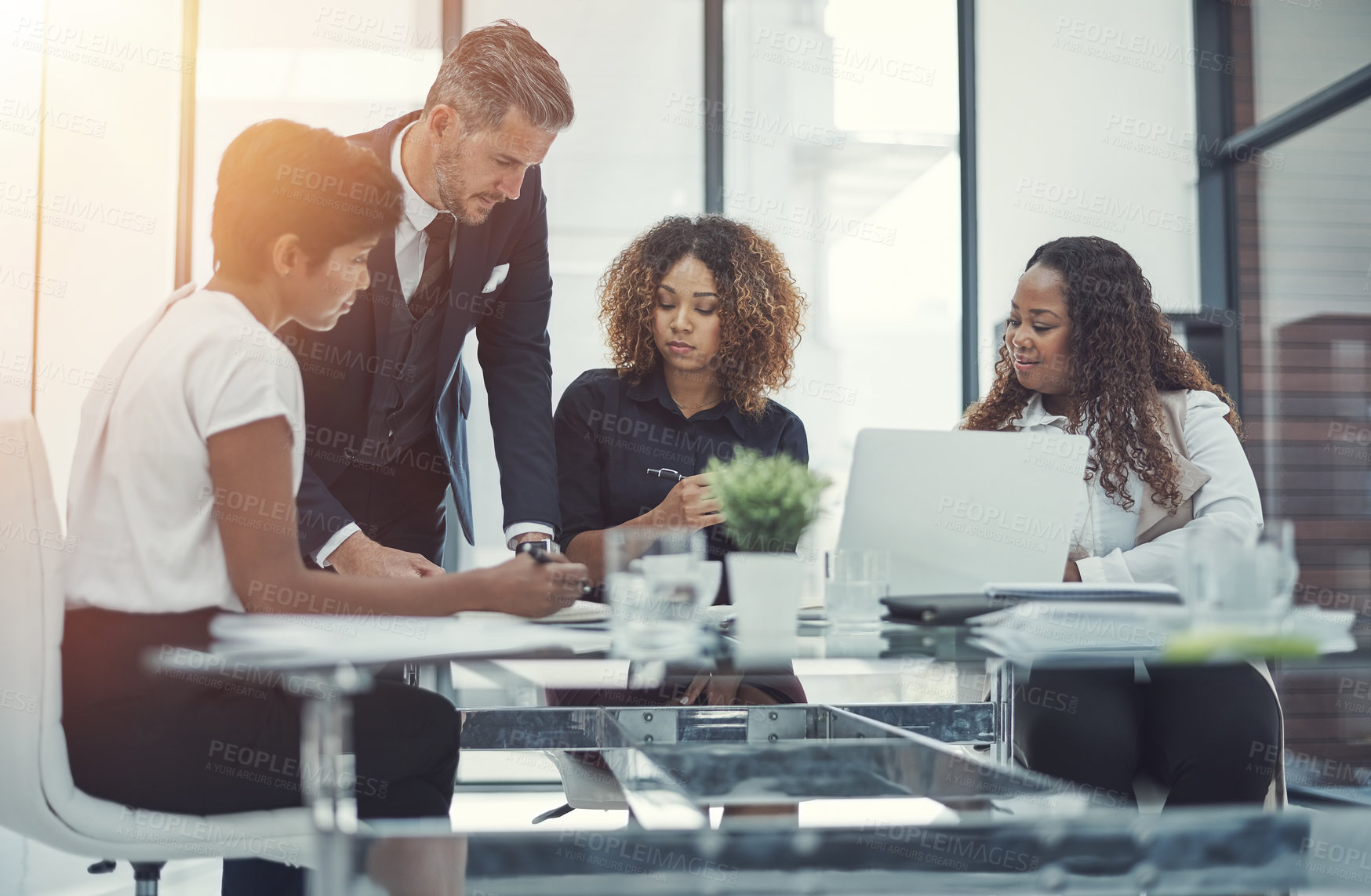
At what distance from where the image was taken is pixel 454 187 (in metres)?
2.07

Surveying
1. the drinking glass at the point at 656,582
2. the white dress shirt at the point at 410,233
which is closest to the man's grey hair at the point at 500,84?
the white dress shirt at the point at 410,233

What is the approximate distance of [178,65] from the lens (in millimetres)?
4246

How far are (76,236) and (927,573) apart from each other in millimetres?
3549

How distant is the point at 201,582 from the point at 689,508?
79cm

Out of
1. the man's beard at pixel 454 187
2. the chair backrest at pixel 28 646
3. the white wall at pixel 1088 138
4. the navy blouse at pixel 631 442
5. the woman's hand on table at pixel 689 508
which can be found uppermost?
the white wall at pixel 1088 138

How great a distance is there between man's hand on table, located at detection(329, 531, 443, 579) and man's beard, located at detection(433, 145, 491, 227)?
2.06 feet

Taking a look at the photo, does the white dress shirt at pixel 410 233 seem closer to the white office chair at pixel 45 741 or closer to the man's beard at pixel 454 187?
the man's beard at pixel 454 187

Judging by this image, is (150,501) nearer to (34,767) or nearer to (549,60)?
(34,767)

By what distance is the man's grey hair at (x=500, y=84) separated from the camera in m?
2.01

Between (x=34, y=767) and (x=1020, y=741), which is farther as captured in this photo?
(x=1020, y=741)

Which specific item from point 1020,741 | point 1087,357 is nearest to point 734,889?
point 1020,741

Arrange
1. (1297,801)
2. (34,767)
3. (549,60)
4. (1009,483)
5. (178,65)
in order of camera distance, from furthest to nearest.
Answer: (178,65) < (1297,801) < (549,60) < (1009,483) < (34,767)

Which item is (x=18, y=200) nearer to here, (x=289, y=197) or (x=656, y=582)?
(x=289, y=197)

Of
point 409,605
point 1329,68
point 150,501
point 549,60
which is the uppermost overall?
point 1329,68
